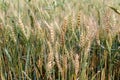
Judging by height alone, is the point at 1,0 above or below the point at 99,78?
above

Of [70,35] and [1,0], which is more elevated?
[1,0]

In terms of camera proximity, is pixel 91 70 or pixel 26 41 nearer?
pixel 26 41

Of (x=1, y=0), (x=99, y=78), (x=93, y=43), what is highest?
(x=1, y=0)

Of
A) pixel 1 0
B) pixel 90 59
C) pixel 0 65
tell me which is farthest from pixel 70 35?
pixel 1 0

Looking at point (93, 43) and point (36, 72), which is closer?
point (36, 72)

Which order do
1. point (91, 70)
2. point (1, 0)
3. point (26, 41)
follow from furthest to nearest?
point (1, 0) → point (91, 70) → point (26, 41)

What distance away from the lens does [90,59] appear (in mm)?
1233

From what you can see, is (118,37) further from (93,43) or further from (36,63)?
(36,63)

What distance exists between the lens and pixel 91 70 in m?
1.18

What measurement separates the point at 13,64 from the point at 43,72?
0.41 ft

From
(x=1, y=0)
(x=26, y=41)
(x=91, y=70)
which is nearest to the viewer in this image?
(x=26, y=41)

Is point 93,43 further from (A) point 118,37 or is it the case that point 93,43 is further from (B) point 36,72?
(B) point 36,72

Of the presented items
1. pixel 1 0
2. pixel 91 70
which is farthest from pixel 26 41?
pixel 1 0

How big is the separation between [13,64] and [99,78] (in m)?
0.34
